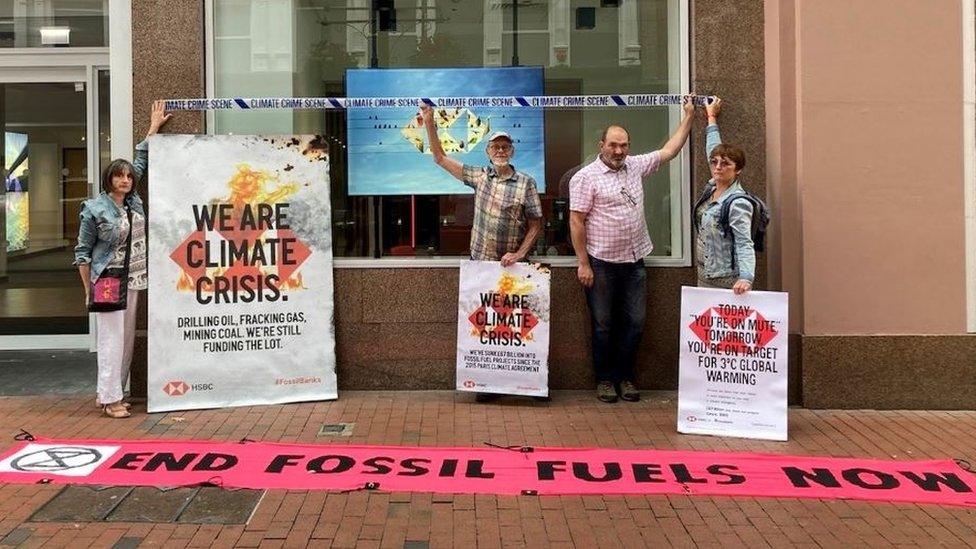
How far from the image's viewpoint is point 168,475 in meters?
5.29

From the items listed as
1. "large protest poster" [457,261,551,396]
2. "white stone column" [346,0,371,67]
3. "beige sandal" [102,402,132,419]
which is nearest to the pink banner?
"beige sandal" [102,402,132,419]

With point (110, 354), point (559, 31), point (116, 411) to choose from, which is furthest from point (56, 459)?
point (559, 31)

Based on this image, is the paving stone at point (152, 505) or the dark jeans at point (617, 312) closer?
the paving stone at point (152, 505)

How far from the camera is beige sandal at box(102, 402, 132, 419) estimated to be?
6.59m

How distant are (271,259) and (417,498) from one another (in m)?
2.79

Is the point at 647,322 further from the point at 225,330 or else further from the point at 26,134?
the point at 26,134

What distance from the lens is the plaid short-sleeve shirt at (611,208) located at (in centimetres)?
688

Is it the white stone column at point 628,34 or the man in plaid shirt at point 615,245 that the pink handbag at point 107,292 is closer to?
the man in plaid shirt at point 615,245

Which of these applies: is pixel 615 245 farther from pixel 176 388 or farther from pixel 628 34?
pixel 176 388

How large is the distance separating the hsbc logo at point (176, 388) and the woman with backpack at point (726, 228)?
3.88 meters

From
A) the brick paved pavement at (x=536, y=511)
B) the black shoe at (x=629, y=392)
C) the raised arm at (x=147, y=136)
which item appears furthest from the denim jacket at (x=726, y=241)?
the raised arm at (x=147, y=136)

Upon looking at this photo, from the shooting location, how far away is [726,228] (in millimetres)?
6340

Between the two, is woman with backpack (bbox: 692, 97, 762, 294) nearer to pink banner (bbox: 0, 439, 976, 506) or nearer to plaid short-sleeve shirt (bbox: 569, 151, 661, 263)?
plaid short-sleeve shirt (bbox: 569, 151, 661, 263)

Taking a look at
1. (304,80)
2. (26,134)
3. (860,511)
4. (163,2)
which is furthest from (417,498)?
(26,134)
